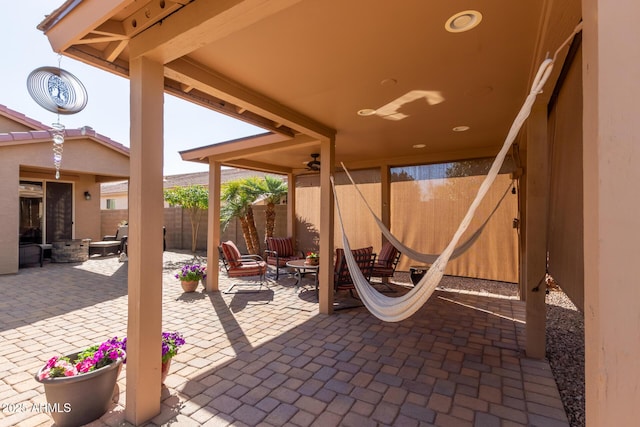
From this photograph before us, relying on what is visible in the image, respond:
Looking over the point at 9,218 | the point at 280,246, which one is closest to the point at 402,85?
the point at 280,246

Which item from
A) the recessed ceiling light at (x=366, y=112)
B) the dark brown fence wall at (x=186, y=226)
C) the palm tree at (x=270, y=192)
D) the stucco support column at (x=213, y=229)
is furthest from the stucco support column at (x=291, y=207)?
the recessed ceiling light at (x=366, y=112)

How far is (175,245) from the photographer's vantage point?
11570mm

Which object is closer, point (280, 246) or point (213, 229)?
point (213, 229)

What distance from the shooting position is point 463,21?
1.88 m

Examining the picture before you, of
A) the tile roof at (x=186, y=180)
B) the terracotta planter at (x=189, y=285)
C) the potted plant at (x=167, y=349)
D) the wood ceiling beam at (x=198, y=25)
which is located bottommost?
the terracotta planter at (x=189, y=285)

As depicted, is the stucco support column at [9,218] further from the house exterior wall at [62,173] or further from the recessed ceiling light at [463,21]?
the recessed ceiling light at [463,21]

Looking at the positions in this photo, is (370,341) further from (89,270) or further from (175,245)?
(175,245)

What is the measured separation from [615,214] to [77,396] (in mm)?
2916

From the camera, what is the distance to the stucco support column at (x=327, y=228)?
4148mm

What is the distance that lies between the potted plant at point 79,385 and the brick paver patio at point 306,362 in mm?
146

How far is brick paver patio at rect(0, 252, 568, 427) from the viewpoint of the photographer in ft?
6.82

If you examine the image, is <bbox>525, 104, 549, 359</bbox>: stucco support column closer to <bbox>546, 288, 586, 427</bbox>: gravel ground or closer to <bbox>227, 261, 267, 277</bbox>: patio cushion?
<bbox>546, 288, 586, 427</bbox>: gravel ground

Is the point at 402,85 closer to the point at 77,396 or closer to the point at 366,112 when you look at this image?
the point at 366,112

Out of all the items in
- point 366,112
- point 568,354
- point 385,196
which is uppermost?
point 366,112
